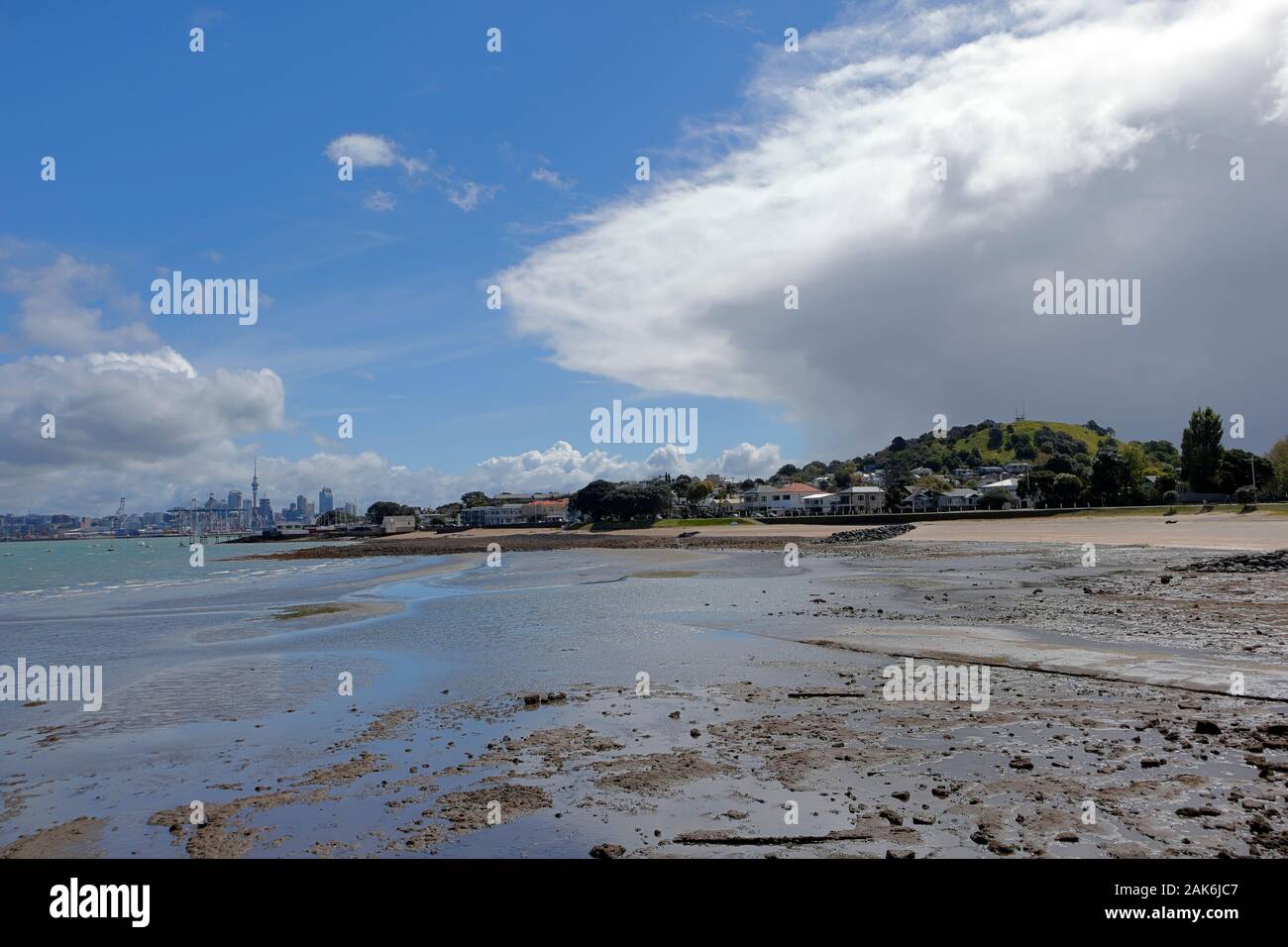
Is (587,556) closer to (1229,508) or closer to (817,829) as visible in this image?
(1229,508)

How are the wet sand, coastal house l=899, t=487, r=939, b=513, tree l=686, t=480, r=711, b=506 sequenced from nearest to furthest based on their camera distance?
the wet sand, coastal house l=899, t=487, r=939, b=513, tree l=686, t=480, r=711, b=506

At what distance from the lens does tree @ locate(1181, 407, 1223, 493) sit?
3767 inches

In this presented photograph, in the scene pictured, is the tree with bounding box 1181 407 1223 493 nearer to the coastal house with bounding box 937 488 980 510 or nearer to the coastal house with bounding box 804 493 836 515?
the coastal house with bounding box 937 488 980 510

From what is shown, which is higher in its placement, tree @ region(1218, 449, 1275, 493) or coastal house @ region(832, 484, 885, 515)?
tree @ region(1218, 449, 1275, 493)

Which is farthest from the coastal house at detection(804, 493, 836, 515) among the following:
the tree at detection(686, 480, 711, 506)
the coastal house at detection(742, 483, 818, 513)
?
the tree at detection(686, 480, 711, 506)

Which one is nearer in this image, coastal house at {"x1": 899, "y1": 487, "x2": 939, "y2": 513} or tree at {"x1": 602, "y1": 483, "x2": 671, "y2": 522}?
coastal house at {"x1": 899, "y1": 487, "x2": 939, "y2": 513}

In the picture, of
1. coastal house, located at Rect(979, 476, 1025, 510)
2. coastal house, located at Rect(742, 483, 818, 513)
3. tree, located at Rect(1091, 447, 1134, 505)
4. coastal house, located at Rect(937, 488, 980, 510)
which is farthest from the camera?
coastal house, located at Rect(742, 483, 818, 513)

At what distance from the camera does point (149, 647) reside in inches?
1045

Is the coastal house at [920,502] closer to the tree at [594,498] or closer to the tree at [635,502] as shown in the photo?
the tree at [635,502]

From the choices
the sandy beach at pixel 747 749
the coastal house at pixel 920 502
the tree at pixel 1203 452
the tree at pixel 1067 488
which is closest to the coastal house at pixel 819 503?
the coastal house at pixel 920 502

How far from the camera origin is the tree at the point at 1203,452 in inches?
3767
